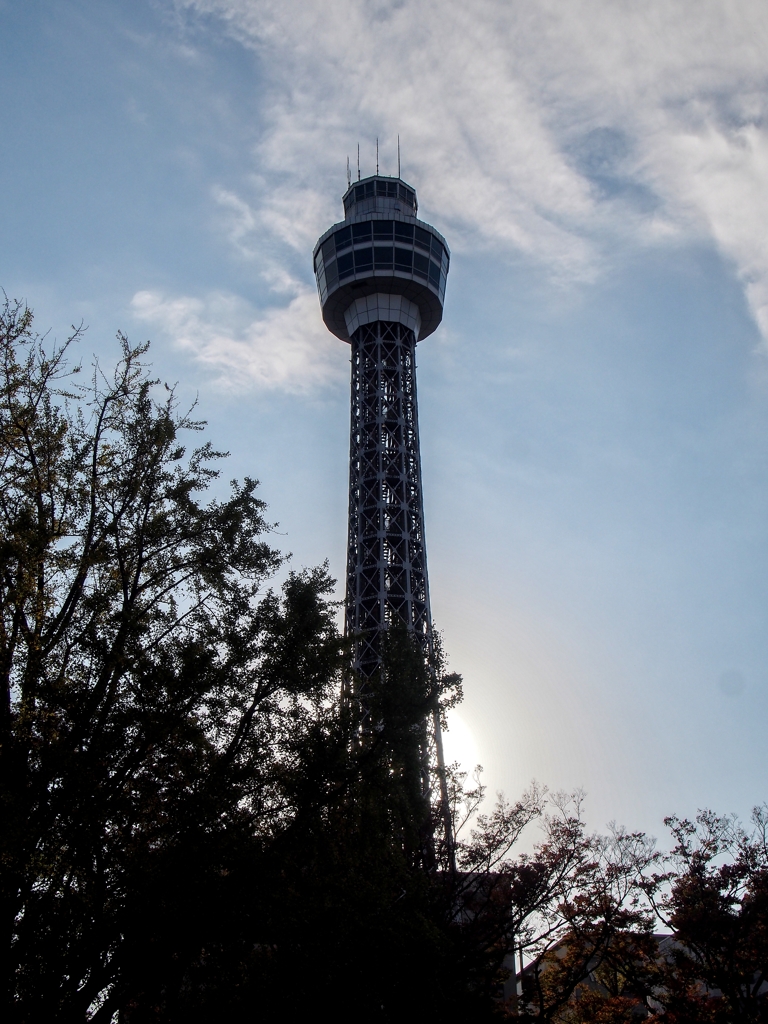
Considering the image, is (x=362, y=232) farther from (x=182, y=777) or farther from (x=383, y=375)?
(x=182, y=777)

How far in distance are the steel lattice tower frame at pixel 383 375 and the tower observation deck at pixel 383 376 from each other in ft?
0.23

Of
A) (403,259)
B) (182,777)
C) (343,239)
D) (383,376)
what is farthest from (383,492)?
(182,777)

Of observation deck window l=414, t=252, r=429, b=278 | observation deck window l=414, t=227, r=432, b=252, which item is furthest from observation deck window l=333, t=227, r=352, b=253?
observation deck window l=414, t=252, r=429, b=278

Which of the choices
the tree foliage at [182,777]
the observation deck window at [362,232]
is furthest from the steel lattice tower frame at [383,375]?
the tree foliage at [182,777]

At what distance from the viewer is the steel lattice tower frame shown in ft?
174

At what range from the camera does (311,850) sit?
37.1ft

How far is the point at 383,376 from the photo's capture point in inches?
2299

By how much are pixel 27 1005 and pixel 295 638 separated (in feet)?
18.4

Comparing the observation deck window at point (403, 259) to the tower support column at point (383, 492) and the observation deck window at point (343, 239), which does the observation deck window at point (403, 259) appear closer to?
the observation deck window at point (343, 239)

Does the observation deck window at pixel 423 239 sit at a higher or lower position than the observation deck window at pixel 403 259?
higher

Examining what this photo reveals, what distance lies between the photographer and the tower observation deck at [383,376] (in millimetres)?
53062

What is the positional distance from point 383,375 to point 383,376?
7 centimetres

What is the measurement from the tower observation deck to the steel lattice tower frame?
70 millimetres

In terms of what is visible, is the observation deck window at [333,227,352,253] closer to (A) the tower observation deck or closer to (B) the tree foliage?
(A) the tower observation deck
